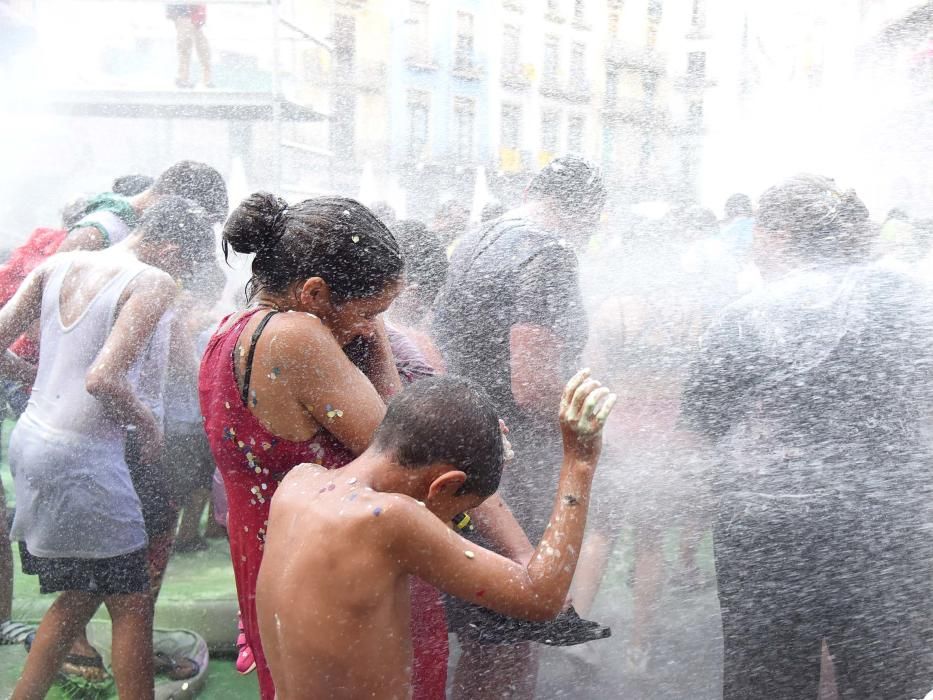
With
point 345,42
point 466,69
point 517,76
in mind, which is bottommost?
point 517,76

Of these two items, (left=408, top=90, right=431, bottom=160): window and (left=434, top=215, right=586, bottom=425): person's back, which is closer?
(left=434, top=215, right=586, bottom=425): person's back

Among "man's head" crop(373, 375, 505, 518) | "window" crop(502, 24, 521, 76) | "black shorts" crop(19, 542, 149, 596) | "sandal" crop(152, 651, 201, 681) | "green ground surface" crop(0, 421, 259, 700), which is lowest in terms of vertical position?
"green ground surface" crop(0, 421, 259, 700)

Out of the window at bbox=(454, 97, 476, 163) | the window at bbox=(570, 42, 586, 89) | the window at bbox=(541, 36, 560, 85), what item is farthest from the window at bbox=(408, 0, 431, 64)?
the window at bbox=(570, 42, 586, 89)

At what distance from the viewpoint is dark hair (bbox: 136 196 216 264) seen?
2.65 m

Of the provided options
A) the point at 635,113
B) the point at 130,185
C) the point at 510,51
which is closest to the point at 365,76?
the point at 510,51

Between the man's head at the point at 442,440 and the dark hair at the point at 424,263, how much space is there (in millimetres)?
1225

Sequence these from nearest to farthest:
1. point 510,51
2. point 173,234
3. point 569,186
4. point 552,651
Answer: point 173,234 < point 569,186 < point 552,651 < point 510,51

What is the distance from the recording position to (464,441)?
1.52m

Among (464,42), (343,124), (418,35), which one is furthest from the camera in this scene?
(418,35)

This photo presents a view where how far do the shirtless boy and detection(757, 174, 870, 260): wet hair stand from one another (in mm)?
1056

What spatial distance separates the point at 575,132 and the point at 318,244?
5.80 m

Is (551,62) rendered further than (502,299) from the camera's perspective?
Yes

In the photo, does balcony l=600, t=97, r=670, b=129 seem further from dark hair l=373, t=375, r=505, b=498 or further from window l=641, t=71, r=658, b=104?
dark hair l=373, t=375, r=505, b=498

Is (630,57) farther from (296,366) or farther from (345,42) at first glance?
(296,366)
